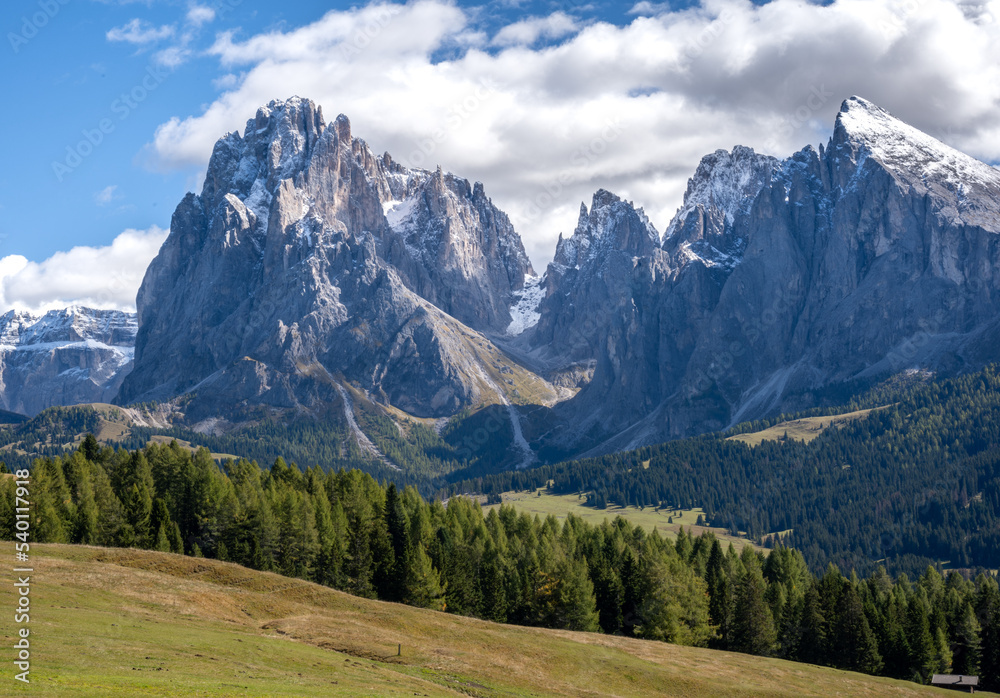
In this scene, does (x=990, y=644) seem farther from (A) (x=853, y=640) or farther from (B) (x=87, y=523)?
(B) (x=87, y=523)

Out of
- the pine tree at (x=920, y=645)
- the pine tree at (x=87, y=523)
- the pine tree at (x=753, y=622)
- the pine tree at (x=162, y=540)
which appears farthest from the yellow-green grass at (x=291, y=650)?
the pine tree at (x=753, y=622)

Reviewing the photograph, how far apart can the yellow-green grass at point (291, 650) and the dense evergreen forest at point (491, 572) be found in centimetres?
1328

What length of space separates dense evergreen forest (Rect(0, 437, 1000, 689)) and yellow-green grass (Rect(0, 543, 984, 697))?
13282 millimetres

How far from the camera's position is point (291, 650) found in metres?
69.9

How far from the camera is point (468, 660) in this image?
253ft

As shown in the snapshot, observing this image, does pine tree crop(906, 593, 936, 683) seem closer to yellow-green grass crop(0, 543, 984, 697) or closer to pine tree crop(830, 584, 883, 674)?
pine tree crop(830, 584, 883, 674)

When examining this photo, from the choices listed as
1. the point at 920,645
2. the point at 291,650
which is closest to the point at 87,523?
the point at 291,650

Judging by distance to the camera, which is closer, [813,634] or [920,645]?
[920,645]

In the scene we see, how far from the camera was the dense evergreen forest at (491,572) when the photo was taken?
111188mm

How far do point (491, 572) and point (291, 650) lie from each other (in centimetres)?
4752

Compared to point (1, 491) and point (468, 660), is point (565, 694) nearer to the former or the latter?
point (468, 660)

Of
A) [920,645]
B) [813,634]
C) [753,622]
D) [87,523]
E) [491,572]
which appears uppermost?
[87,523]

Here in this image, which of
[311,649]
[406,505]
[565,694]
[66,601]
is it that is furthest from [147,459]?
[565,694]

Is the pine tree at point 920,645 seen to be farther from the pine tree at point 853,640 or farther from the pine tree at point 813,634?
the pine tree at point 813,634
